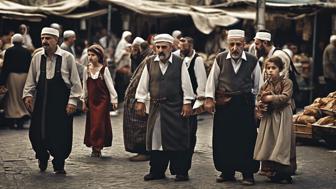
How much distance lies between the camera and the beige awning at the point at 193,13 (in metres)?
21.6

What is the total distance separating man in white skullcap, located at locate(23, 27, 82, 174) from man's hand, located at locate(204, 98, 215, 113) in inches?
67.7

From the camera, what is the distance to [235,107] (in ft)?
31.5

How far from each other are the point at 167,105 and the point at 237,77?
93cm

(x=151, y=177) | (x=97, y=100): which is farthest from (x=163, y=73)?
(x=97, y=100)

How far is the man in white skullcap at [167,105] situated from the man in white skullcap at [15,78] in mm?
6167

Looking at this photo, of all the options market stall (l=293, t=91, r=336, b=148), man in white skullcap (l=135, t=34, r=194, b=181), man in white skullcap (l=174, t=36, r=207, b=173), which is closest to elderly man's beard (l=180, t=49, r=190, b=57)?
man in white skullcap (l=174, t=36, r=207, b=173)

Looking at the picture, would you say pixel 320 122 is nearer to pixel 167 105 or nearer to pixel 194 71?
pixel 194 71

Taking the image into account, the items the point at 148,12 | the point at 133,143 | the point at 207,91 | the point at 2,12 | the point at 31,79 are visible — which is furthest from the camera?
the point at 148,12

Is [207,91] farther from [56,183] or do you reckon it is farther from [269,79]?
[56,183]

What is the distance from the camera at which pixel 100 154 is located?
12039 millimetres

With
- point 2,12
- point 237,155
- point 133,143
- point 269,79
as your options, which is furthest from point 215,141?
point 2,12

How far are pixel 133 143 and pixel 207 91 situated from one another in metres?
2.25

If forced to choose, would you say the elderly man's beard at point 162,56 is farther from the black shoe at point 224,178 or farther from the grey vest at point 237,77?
the black shoe at point 224,178

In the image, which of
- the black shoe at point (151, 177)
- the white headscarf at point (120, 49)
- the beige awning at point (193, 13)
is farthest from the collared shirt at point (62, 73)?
the beige awning at point (193, 13)
